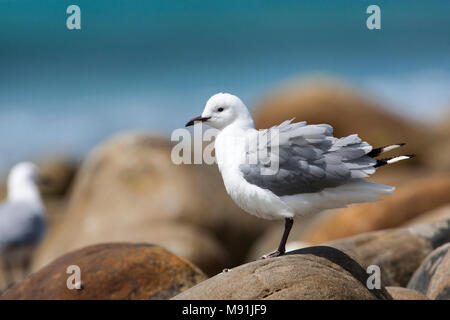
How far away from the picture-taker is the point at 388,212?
9.58 metres

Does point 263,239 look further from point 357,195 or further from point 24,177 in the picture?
point 357,195

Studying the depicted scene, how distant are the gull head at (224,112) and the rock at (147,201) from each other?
197 inches

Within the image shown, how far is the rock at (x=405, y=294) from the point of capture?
613cm

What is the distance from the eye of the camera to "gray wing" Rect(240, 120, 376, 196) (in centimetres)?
523

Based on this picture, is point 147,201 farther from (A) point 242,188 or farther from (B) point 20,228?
(A) point 242,188

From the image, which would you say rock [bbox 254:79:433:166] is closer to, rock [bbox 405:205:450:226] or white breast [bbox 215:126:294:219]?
rock [bbox 405:205:450:226]

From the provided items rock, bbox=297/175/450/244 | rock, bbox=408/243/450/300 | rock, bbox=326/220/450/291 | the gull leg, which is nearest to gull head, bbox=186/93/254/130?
the gull leg

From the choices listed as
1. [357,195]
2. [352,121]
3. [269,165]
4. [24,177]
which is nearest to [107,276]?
[269,165]

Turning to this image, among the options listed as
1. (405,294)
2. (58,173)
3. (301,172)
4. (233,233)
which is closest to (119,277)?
(301,172)

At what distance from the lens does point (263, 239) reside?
35.5ft

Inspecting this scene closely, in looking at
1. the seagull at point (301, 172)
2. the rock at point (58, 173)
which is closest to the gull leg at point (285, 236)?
the seagull at point (301, 172)

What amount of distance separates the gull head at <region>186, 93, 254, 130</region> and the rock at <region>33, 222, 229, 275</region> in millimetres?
4214

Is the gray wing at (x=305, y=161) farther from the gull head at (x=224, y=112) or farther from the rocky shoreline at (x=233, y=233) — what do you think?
the rocky shoreline at (x=233, y=233)
